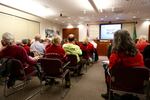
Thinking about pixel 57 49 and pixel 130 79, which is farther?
pixel 57 49

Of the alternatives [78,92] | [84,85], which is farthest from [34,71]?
[84,85]

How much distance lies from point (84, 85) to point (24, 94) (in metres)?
1.47

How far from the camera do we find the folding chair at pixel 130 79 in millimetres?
1948

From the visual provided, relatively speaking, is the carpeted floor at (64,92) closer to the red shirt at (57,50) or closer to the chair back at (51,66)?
the chair back at (51,66)

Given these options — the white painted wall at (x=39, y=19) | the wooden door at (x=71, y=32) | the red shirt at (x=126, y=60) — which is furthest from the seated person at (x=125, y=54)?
the wooden door at (x=71, y=32)

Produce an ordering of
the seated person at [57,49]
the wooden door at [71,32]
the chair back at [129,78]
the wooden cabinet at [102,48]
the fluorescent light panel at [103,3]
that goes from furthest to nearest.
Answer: the wooden door at [71,32], the wooden cabinet at [102,48], the fluorescent light panel at [103,3], the seated person at [57,49], the chair back at [129,78]

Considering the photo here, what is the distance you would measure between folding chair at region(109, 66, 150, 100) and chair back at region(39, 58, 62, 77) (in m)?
1.09

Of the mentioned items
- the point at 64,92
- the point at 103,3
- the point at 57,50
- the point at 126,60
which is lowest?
the point at 64,92

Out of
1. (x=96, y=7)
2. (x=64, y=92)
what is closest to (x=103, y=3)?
(x=96, y=7)

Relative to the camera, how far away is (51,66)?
2867 millimetres

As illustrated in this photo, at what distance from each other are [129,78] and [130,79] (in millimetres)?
21

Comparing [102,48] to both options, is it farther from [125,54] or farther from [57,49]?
[125,54]

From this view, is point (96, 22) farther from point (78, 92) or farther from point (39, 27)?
point (78, 92)

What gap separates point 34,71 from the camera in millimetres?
3119
